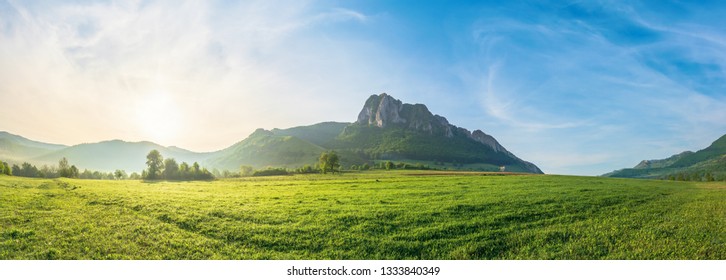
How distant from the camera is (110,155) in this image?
39.6 m

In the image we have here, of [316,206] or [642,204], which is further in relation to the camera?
[642,204]

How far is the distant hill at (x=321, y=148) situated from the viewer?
37.0 meters

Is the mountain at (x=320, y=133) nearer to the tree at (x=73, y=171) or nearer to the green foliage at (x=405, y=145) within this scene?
the green foliage at (x=405, y=145)

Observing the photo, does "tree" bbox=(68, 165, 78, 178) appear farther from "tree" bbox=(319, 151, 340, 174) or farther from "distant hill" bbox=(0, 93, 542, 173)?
"tree" bbox=(319, 151, 340, 174)

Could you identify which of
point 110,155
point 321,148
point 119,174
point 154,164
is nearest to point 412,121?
point 321,148

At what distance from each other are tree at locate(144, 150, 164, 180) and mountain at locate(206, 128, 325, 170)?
18.7m

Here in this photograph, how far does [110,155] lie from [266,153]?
39.2 m

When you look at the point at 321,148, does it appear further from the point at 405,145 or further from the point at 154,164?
the point at 154,164

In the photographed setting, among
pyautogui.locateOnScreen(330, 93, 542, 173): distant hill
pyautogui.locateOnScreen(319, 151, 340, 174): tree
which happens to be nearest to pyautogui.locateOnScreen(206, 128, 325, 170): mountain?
pyautogui.locateOnScreen(330, 93, 542, 173): distant hill
